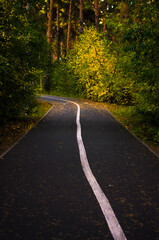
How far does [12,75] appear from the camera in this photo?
14695 mm

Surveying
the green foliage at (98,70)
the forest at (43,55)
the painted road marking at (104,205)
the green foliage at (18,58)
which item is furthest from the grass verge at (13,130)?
the green foliage at (98,70)

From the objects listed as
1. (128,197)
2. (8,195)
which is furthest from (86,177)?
(8,195)

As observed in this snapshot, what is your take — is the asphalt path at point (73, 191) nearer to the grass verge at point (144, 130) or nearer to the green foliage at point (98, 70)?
the grass verge at point (144, 130)

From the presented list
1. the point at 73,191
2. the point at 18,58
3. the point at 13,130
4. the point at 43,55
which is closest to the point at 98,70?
the point at 43,55

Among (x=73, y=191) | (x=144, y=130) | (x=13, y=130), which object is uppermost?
(x=73, y=191)

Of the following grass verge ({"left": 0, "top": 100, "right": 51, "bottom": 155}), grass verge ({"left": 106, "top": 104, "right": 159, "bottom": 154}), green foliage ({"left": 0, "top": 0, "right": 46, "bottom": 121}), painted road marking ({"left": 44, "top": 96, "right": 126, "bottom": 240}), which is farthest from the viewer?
green foliage ({"left": 0, "top": 0, "right": 46, "bottom": 121})

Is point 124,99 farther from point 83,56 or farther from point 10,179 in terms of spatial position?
point 10,179

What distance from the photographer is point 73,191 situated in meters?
6.21

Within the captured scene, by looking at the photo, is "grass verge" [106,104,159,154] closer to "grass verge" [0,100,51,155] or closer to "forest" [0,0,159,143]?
"forest" [0,0,159,143]

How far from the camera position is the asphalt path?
14.9 ft

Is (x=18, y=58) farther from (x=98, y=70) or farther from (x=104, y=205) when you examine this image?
(x=98, y=70)

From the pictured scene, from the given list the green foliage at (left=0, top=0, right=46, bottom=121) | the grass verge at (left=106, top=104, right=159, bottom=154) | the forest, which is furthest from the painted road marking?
the green foliage at (left=0, top=0, right=46, bottom=121)

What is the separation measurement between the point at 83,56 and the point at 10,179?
2554 cm

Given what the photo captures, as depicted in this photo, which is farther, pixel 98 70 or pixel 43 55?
pixel 98 70
